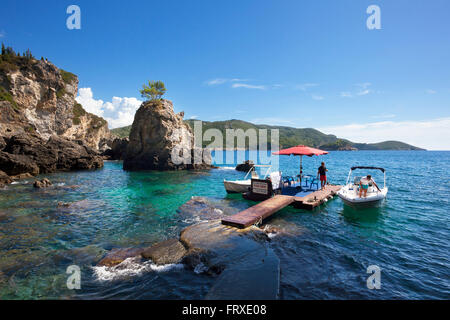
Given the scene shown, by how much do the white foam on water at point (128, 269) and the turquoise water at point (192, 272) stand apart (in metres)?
0.06

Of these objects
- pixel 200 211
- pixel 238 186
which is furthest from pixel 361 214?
pixel 200 211

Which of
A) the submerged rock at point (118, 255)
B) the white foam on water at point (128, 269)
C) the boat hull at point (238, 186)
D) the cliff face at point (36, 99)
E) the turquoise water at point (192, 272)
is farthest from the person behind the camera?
the cliff face at point (36, 99)

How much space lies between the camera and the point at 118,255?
325 inches

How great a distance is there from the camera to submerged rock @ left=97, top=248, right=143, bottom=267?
779 cm

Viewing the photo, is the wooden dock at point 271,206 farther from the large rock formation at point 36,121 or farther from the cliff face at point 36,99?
the cliff face at point 36,99

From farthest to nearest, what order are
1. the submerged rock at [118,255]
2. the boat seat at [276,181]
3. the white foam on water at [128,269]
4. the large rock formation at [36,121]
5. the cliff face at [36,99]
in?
the cliff face at [36,99] < the large rock formation at [36,121] < the boat seat at [276,181] < the submerged rock at [118,255] < the white foam on water at [128,269]

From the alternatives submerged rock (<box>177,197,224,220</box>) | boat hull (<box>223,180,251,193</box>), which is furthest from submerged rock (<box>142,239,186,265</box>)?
boat hull (<box>223,180,251,193</box>)

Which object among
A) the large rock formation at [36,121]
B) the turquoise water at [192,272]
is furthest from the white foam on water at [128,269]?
the large rock formation at [36,121]

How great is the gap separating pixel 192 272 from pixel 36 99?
208 ft

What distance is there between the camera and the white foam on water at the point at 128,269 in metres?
6.95

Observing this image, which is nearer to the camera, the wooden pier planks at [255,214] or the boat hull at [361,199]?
the wooden pier planks at [255,214]

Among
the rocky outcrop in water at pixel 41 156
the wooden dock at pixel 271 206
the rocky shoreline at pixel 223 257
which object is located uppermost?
the rocky outcrop in water at pixel 41 156
